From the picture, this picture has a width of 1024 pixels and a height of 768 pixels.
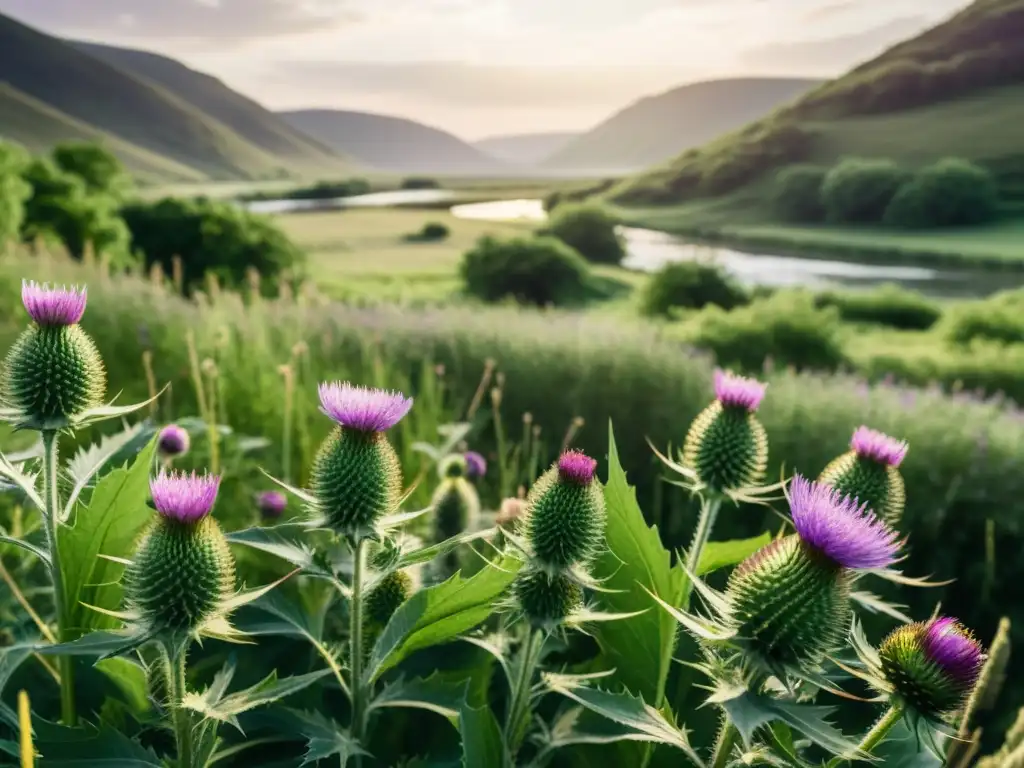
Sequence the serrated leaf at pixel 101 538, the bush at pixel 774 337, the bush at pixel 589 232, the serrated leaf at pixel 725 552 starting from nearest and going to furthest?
1. the serrated leaf at pixel 101 538
2. the serrated leaf at pixel 725 552
3. the bush at pixel 774 337
4. the bush at pixel 589 232

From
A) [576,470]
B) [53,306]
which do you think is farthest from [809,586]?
[53,306]

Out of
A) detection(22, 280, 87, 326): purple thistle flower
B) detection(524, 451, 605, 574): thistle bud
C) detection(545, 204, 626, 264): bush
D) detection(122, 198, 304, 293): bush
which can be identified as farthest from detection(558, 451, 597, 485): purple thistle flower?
detection(545, 204, 626, 264): bush

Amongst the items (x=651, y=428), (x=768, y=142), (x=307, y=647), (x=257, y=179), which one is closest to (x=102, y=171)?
(x=257, y=179)

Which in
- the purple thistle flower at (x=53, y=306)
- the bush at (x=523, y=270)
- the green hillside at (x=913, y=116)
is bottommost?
the bush at (x=523, y=270)

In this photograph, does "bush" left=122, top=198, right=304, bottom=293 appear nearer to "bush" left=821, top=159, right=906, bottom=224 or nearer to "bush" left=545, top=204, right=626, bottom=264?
"bush" left=545, top=204, right=626, bottom=264

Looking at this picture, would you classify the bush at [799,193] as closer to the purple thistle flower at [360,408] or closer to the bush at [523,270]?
the bush at [523,270]

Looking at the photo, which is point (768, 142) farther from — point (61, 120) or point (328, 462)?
point (61, 120)

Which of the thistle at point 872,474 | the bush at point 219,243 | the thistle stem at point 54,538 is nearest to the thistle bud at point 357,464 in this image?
the thistle stem at point 54,538

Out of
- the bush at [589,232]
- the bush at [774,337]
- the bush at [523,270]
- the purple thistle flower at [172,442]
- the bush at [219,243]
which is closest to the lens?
the purple thistle flower at [172,442]
